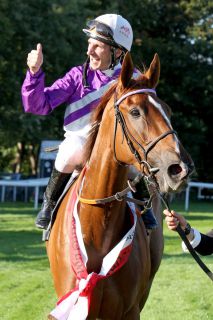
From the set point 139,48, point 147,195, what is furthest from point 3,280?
point 139,48

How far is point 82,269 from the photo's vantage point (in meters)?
4.54

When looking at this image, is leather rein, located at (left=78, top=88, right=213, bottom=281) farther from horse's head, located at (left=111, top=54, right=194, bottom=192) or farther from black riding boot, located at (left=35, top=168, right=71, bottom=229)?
black riding boot, located at (left=35, top=168, right=71, bottom=229)

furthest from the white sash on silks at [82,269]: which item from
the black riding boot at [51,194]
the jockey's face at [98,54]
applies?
the jockey's face at [98,54]

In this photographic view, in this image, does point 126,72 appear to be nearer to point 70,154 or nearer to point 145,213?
point 70,154

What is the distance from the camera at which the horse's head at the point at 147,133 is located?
149 inches

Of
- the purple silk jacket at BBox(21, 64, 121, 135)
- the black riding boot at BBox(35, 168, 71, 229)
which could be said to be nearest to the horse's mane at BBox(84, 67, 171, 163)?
the purple silk jacket at BBox(21, 64, 121, 135)

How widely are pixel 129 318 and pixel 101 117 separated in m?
1.45

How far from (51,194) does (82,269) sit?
1.02 m

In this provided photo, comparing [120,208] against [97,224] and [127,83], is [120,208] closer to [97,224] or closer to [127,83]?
[97,224]

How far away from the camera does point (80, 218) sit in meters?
4.64

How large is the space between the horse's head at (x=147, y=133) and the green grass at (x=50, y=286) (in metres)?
3.95

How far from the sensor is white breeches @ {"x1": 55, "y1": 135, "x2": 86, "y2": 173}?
4949 mm

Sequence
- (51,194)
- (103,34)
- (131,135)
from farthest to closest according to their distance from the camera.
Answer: (51,194) < (103,34) < (131,135)

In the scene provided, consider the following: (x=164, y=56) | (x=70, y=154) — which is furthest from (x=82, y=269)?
(x=164, y=56)
